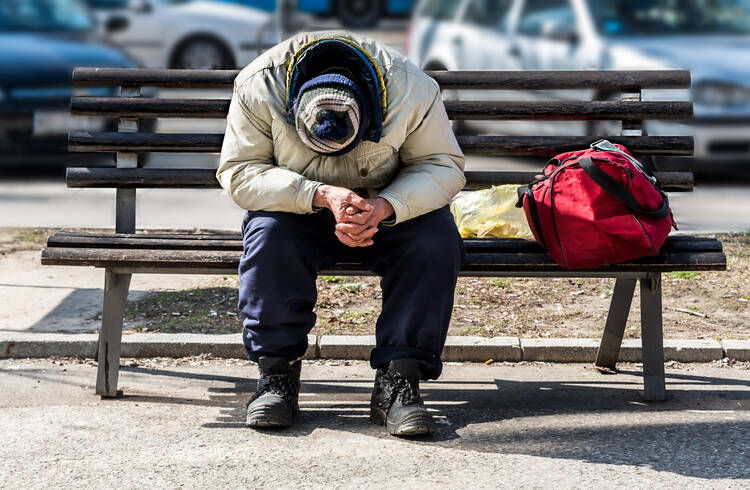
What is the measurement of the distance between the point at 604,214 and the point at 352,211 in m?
0.87

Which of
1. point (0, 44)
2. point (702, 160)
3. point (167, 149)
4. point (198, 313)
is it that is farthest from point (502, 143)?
point (0, 44)

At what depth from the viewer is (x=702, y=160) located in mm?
9727

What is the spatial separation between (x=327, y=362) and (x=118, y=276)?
3.40 feet

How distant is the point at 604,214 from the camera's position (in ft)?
12.9

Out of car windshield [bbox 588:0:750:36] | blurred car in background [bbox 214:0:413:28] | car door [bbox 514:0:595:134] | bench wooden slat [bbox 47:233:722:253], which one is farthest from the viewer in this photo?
blurred car in background [bbox 214:0:413:28]

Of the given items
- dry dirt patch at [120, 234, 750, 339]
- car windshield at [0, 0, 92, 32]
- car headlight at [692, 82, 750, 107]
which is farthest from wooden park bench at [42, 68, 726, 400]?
car windshield at [0, 0, 92, 32]

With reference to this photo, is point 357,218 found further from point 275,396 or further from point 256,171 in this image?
point 275,396

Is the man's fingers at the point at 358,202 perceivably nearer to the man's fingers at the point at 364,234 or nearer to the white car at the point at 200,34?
the man's fingers at the point at 364,234

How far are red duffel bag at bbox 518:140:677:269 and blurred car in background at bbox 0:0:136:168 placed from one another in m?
5.98

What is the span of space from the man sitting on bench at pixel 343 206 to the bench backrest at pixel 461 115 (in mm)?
653

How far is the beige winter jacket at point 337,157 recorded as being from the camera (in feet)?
12.7

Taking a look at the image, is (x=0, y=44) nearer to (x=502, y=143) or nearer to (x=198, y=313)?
(x=198, y=313)

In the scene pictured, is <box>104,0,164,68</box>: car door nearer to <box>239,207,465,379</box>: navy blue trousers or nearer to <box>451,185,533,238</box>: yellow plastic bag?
<box>451,185,533,238</box>: yellow plastic bag

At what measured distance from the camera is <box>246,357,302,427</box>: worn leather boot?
3820mm
